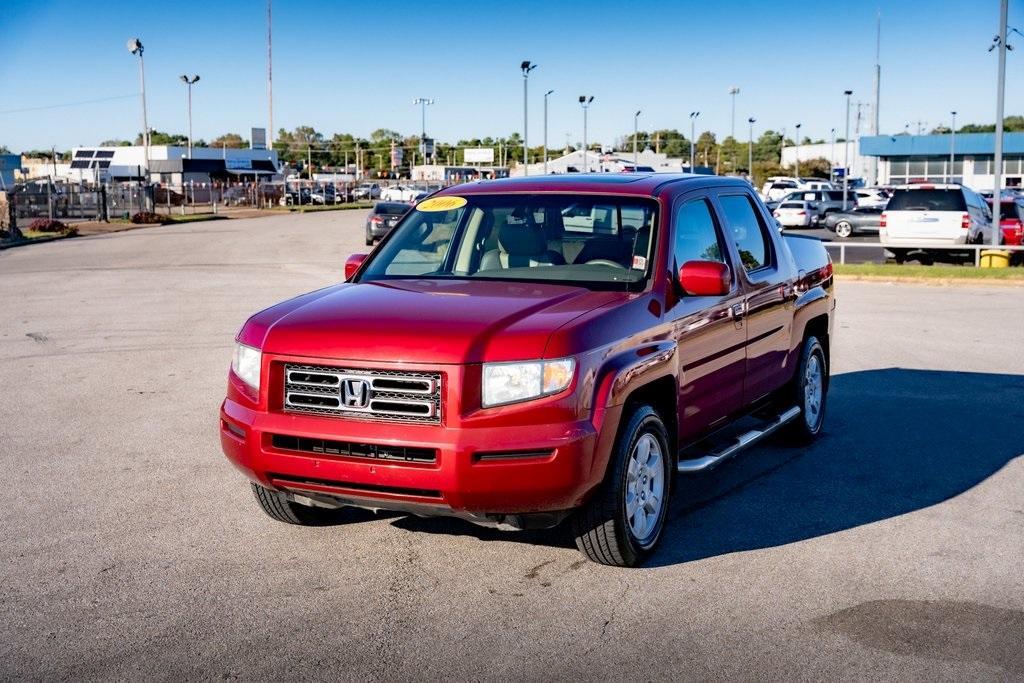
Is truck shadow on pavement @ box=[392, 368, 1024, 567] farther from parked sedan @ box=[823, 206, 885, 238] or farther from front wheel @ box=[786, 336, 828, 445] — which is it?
parked sedan @ box=[823, 206, 885, 238]

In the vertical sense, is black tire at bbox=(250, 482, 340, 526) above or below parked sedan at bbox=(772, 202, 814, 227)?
below

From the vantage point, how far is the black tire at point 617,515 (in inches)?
210

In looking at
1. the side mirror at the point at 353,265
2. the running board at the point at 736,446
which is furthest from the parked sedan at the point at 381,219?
the side mirror at the point at 353,265

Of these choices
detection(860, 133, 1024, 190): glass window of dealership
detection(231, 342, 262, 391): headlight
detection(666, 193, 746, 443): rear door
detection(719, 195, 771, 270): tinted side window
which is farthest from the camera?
detection(860, 133, 1024, 190): glass window of dealership

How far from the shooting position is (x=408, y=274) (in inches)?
258

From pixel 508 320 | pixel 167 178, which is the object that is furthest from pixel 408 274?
pixel 167 178

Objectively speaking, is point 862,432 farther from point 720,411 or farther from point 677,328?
point 677,328

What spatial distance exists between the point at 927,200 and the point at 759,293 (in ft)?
71.7

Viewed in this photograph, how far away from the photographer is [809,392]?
8414 millimetres

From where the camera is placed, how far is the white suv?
26.6 meters

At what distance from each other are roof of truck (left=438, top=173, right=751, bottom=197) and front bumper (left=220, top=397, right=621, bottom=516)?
1.76m

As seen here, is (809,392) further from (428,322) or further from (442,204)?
(428,322)

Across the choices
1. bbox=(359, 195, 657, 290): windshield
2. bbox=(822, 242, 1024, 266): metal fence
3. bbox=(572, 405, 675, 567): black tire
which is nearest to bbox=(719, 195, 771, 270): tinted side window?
bbox=(359, 195, 657, 290): windshield

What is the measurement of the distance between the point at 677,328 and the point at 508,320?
1179 mm
